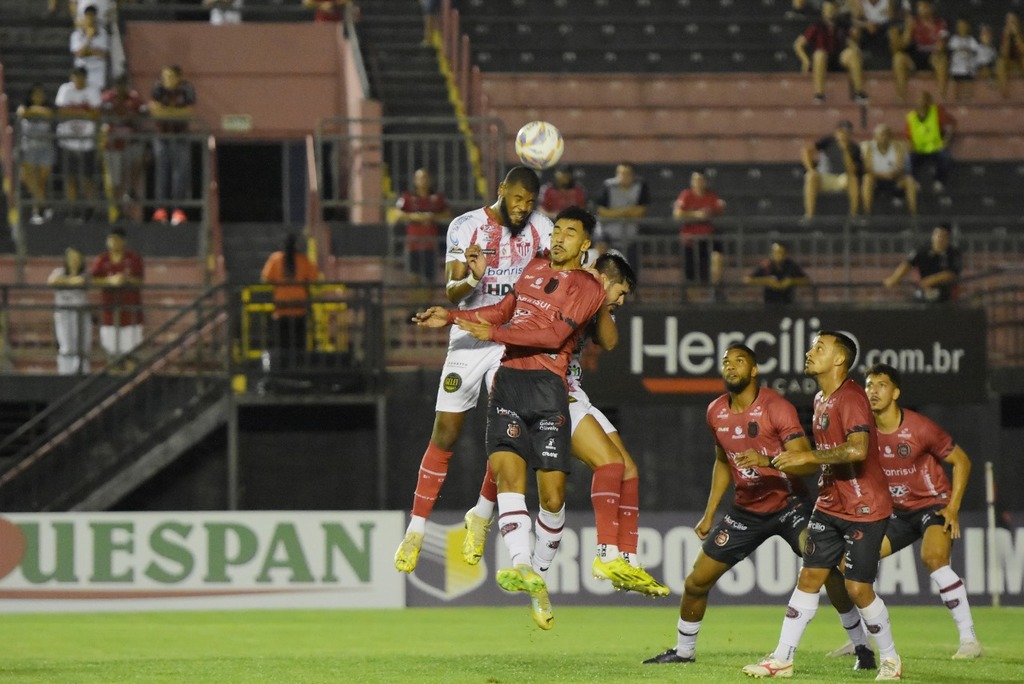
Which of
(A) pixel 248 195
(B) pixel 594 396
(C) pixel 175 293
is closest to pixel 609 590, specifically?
(B) pixel 594 396

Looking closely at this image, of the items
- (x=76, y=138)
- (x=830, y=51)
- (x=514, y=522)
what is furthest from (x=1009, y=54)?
(x=514, y=522)

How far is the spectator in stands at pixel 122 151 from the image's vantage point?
2248 centimetres

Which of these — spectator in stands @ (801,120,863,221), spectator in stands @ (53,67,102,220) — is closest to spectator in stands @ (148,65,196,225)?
spectator in stands @ (53,67,102,220)

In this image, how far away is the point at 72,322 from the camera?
19.9 metres

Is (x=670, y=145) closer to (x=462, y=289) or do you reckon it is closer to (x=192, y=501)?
(x=192, y=501)

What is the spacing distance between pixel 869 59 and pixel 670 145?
3485mm

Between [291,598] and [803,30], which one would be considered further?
[803,30]

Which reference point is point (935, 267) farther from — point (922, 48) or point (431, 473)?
point (431, 473)

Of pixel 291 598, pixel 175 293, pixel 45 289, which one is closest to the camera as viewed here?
pixel 291 598

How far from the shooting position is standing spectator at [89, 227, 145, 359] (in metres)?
19.9

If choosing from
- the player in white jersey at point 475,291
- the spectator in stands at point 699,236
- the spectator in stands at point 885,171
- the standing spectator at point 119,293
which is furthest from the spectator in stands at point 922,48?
the player in white jersey at point 475,291

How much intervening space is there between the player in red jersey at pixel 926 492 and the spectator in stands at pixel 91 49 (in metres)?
14.4

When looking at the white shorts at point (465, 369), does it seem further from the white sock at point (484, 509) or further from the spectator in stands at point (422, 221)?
the spectator in stands at point (422, 221)

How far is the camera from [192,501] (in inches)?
798
